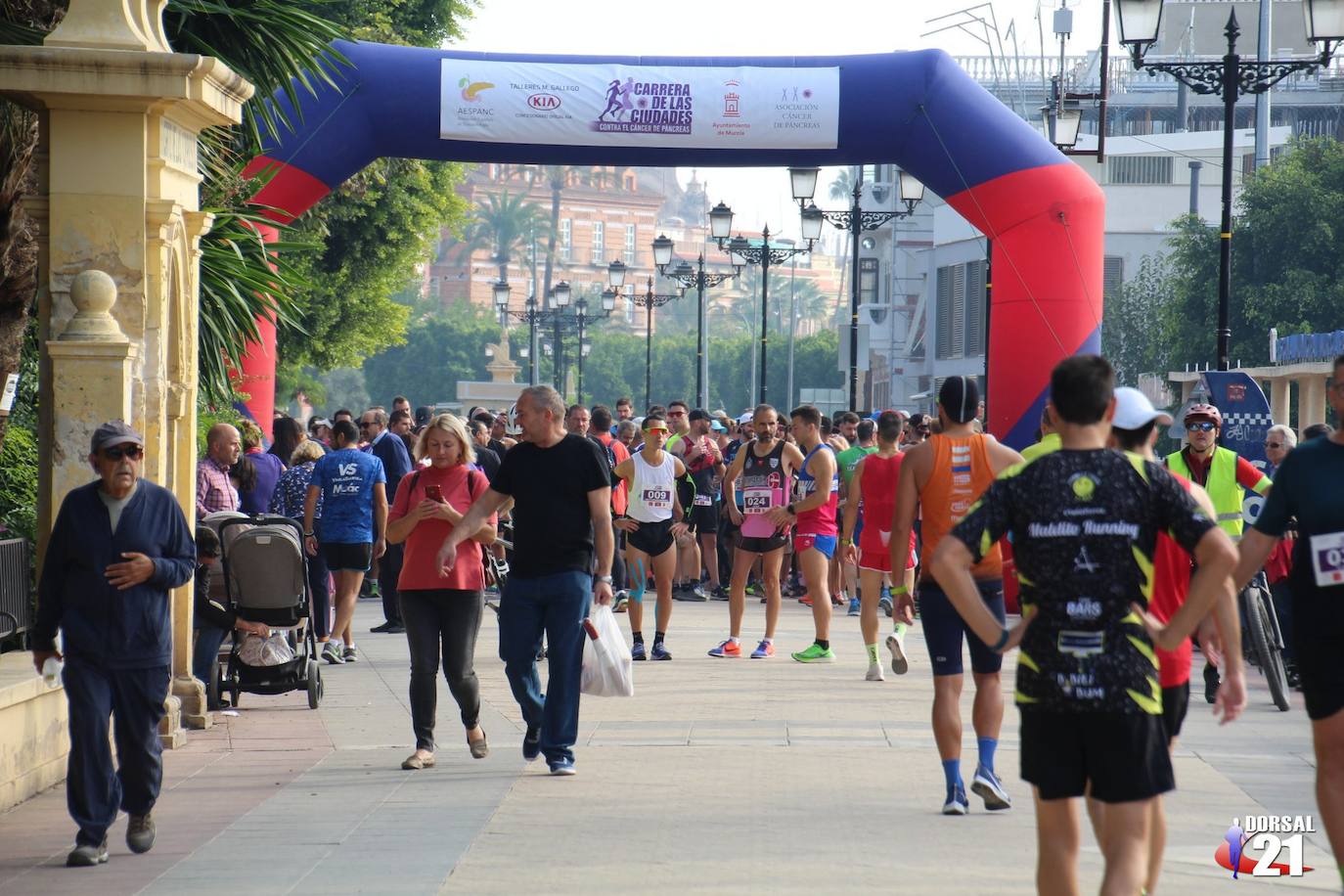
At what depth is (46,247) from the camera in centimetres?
866

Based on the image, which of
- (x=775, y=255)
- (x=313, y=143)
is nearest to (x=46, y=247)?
(x=313, y=143)

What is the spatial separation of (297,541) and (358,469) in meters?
2.65

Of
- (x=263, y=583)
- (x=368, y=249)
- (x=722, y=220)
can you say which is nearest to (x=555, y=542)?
(x=263, y=583)

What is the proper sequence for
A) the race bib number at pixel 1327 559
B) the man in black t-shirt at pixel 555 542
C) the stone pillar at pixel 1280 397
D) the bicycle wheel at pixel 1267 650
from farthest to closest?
the stone pillar at pixel 1280 397
the bicycle wheel at pixel 1267 650
the man in black t-shirt at pixel 555 542
the race bib number at pixel 1327 559

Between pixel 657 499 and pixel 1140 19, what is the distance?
20.1 ft

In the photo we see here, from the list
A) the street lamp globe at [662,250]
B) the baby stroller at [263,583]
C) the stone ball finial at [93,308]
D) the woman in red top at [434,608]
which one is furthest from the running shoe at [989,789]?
the street lamp globe at [662,250]

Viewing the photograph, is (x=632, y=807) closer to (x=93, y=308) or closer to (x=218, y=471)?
(x=93, y=308)

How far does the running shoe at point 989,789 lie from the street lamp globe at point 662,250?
2987 centimetres

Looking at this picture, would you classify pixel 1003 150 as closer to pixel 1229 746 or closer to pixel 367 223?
pixel 1229 746

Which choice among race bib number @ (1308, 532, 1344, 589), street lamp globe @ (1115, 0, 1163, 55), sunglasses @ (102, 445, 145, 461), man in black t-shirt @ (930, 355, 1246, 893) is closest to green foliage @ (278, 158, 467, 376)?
street lamp globe @ (1115, 0, 1163, 55)

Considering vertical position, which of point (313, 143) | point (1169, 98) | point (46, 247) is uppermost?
point (1169, 98)

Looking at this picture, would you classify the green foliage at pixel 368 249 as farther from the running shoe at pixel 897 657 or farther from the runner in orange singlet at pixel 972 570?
the runner in orange singlet at pixel 972 570

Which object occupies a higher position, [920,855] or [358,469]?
[358,469]

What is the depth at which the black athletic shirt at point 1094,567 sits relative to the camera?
458 cm
